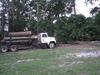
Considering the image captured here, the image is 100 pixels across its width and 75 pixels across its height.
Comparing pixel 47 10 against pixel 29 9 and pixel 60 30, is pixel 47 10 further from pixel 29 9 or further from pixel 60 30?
pixel 60 30

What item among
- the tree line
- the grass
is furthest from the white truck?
the grass

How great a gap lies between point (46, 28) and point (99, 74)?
21811mm

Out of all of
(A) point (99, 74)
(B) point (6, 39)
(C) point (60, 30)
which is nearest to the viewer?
(A) point (99, 74)

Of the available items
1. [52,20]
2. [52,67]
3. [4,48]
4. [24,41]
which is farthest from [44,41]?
[52,67]

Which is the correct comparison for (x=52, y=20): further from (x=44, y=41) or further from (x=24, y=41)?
(x=24, y=41)

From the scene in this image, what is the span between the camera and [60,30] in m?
29.0

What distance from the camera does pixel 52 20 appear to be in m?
32.4

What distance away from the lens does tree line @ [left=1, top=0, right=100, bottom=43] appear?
94.4ft

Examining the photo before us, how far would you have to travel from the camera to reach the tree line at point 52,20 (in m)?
28.8

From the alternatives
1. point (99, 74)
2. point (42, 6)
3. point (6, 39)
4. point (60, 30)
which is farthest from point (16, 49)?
point (99, 74)

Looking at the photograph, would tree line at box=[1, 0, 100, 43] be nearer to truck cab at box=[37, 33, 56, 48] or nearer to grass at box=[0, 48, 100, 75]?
truck cab at box=[37, 33, 56, 48]

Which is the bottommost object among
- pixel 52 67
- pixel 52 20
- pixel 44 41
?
pixel 52 67

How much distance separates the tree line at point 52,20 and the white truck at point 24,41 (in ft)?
12.7

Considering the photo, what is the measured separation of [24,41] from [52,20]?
8755mm
